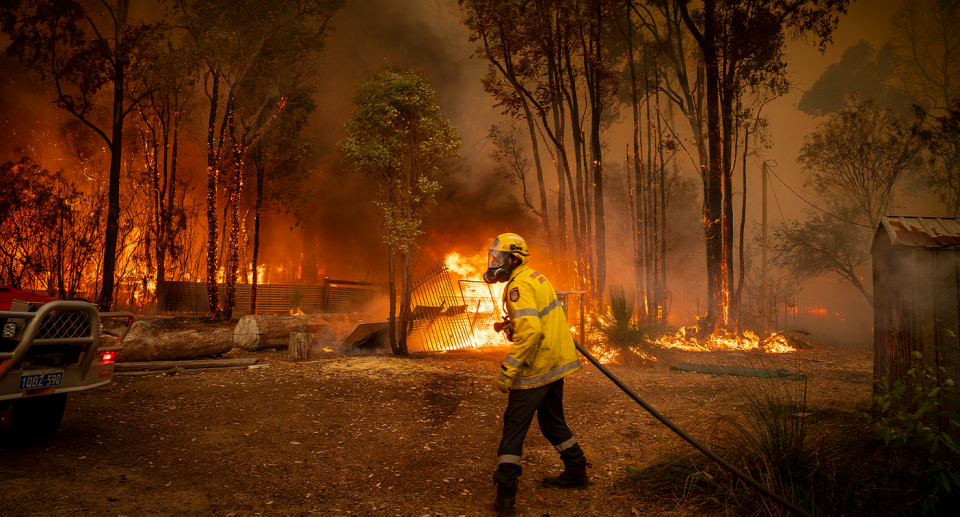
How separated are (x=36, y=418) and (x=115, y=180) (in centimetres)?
1156

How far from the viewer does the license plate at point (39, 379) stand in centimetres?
357

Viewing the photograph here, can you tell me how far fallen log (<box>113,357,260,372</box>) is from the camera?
296 inches

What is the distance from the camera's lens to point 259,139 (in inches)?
635

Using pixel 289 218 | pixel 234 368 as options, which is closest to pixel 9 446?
pixel 234 368

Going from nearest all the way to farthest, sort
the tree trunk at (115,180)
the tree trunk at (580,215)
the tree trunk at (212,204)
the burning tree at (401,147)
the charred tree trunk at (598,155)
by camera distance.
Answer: the burning tree at (401,147) < the tree trunk at (115,180) < the tree trunk at (212,204) < the charred tree trunk at (598,155) < the tree trunk at (580,215)

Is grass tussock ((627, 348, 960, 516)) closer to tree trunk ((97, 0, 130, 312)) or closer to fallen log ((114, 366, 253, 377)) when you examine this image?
fallen log ((114, 366, 253, 377))

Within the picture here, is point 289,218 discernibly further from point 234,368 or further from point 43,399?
point 43,399

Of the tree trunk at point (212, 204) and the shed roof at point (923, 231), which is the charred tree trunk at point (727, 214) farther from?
the tree trunk at point (212, 204)

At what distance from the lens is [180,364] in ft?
26.1

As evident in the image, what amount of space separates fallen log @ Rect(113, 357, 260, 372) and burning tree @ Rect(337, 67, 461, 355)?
3.23 m

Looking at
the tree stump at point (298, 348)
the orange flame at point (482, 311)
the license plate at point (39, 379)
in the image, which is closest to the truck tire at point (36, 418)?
the license plate at point (39, 379)

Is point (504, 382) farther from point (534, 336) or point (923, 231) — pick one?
point (923, 231)

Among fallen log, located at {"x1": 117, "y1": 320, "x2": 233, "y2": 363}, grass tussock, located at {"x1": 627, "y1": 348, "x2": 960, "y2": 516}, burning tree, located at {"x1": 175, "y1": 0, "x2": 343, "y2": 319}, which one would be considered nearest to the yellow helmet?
grass tussock, located at {"x1": 627, "y1": 348, "x2": 960, "y2": 516}

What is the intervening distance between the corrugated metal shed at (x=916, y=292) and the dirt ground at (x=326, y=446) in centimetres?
95
